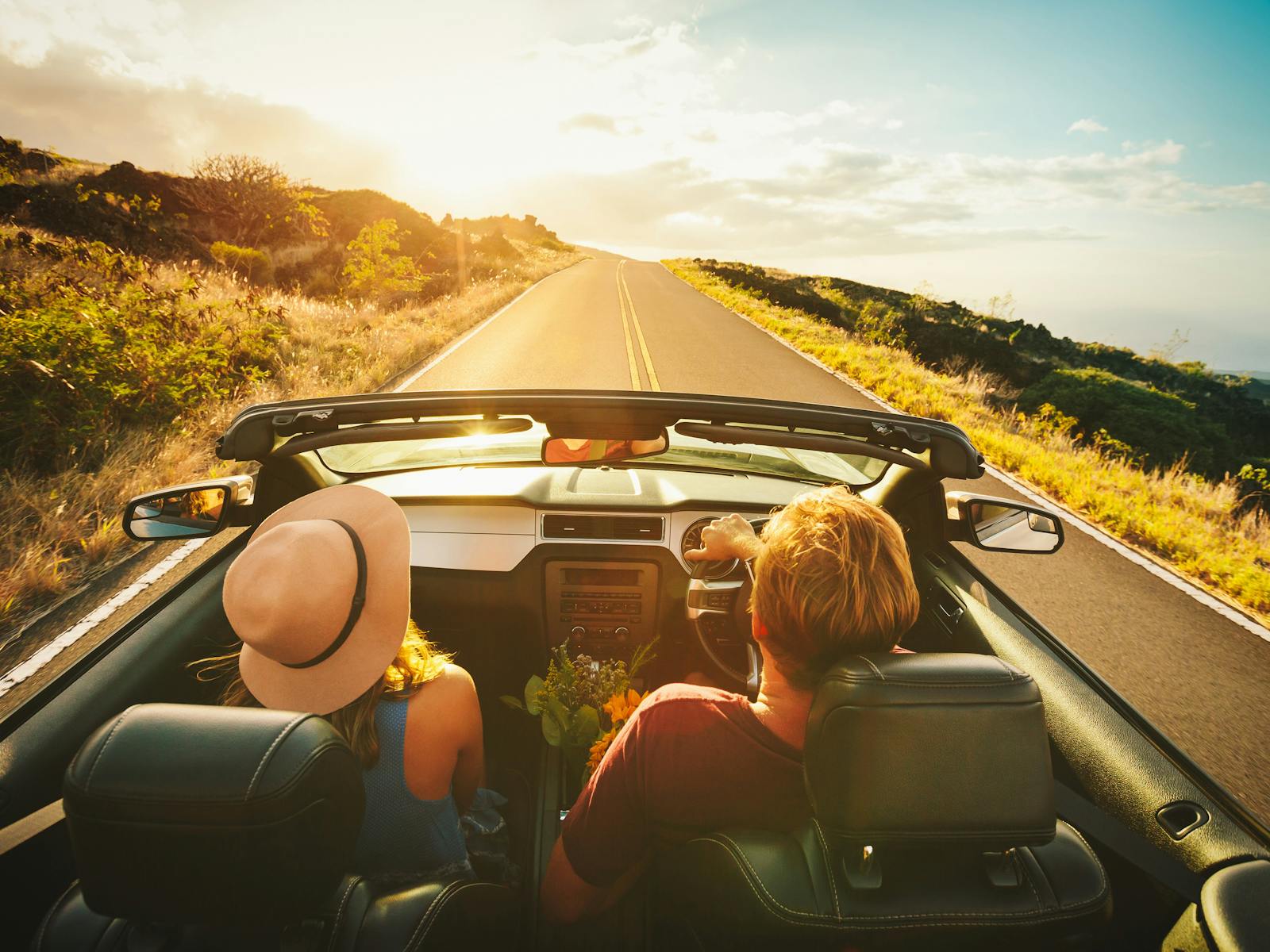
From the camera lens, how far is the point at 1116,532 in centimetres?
772

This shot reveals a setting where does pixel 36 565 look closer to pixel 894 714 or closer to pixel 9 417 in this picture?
pixel 9 417

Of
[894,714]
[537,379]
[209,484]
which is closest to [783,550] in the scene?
[894,714]

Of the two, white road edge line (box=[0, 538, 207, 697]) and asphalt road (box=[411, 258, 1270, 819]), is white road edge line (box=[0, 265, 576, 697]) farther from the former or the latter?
asphalt road (box=[411, 258, 1270, 819])

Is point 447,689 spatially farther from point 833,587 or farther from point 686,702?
point 833,587

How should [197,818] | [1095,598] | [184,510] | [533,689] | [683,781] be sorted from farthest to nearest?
[1095,598], [533,689], [184,510], [683,781], [197,818]

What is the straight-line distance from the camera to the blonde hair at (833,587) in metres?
1.61

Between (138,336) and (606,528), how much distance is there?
875 centimetres

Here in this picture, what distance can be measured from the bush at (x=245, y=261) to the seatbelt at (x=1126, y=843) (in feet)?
80.5

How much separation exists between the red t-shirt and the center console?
154 centimetres

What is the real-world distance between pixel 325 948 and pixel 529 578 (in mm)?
2186

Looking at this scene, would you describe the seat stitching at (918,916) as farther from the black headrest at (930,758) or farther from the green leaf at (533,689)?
the green leaf at (533,689)

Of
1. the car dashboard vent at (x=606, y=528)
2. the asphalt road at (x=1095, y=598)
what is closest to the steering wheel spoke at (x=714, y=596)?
the car dashboard vent at (x=606, y=528)

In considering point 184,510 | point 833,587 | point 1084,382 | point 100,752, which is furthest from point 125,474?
point 1084,382

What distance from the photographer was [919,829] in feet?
4.33
